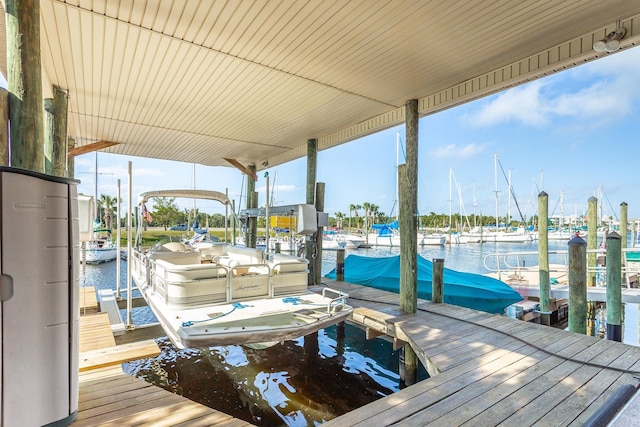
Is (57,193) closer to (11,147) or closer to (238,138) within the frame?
(11,147)

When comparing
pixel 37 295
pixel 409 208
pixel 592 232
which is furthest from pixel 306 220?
pixel 592 232

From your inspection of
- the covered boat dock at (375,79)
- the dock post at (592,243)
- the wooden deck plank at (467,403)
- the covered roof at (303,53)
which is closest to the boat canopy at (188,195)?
the covered roof at (303,53)

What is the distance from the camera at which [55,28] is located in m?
3.54

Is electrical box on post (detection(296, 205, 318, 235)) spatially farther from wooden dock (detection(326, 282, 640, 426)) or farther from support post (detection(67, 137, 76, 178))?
support post (detection(67, 137, 76, 178))

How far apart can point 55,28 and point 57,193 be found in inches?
107

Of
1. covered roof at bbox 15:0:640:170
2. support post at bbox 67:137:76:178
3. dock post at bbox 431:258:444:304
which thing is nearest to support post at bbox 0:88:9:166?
covered roof at bbox 15:0:640:170

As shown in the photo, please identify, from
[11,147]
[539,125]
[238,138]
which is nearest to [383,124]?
[238,138]

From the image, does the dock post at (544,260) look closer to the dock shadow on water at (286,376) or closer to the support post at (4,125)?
the dock shadow on water at (286,376)

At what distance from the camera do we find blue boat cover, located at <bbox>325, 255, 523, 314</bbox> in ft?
20.9

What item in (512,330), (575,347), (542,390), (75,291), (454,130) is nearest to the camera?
(75,291)

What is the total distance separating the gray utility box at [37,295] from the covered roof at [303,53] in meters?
2.25

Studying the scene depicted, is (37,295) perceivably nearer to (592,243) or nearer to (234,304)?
(234,304)

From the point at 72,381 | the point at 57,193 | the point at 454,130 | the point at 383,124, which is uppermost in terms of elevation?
the point at 454,130

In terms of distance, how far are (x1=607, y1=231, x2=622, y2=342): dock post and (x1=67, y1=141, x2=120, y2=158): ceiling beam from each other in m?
10.1
